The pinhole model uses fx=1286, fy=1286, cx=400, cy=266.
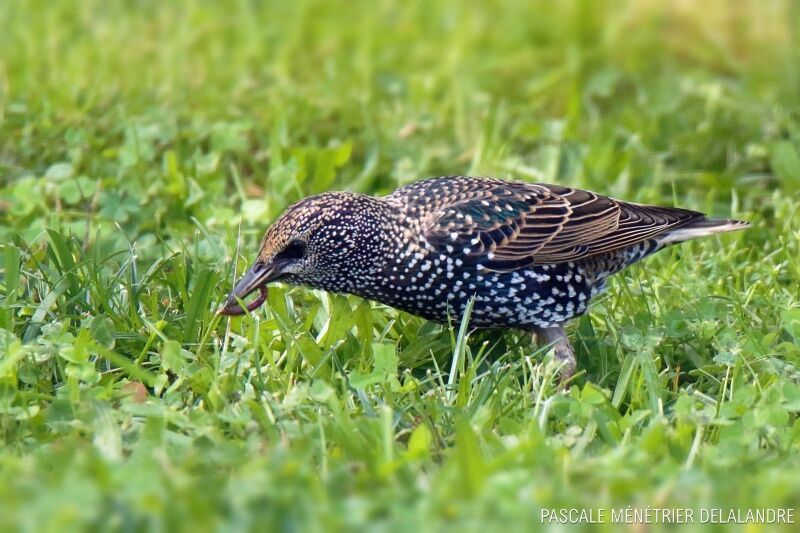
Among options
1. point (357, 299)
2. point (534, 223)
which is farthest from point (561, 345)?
point (357, 299)

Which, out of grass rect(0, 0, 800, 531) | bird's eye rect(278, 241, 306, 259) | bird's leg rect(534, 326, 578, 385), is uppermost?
bird's eye rect(278, 241, 306, 259)

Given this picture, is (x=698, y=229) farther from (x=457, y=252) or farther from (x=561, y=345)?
(x=457, y=252)

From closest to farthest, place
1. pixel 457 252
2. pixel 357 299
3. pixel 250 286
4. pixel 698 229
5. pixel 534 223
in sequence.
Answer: pixel 250 286
pixel 457 252
pixel 534 223
pixel 357 299
pixel 698 229

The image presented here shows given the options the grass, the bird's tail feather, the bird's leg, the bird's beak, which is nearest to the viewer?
the grass

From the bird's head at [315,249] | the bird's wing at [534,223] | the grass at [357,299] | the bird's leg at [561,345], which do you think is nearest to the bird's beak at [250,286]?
the bird's head at [315,249]

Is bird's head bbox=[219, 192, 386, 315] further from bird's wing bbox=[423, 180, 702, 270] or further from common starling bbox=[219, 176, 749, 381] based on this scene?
bird's wing bbox=[423, 180, 702, 270]

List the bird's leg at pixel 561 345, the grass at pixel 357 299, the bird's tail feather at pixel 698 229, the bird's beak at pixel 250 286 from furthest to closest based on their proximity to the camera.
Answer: the bird's tail feather at pixel 698 229
the bird's leg at pixel 561 345
the bird's beak at pixel 250 286
the grass at pixel 357 299

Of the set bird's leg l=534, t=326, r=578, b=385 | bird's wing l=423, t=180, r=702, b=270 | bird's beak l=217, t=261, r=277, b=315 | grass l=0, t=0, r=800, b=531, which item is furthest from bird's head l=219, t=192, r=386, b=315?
bird's leg l=534, t=326, r=578, b=385

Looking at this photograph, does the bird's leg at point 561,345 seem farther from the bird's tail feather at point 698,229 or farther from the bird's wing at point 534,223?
the bird's tail feather at point 698,229
